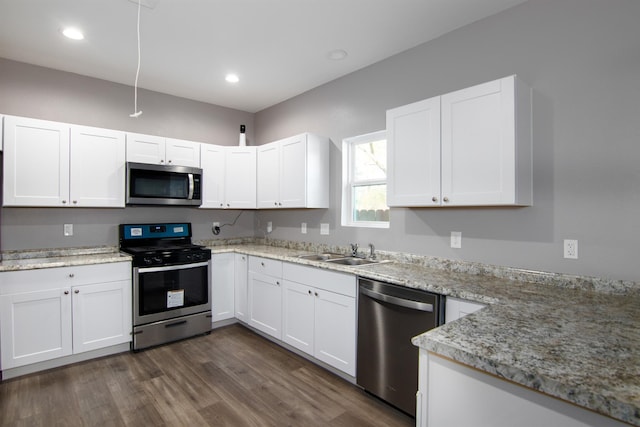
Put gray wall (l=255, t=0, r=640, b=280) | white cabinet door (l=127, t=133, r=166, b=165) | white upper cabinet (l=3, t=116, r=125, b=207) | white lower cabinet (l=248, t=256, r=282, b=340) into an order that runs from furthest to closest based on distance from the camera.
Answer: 1. white cabinet door (l=127, t=133, r=166, b=165)
2. white lower cabinet (l=248, t=256, r=282, b=340)
3. white upper cabinet (l=3, t=116, r=125, b=207)
4. gray wall (l=255, t=0, r=640, b=280)

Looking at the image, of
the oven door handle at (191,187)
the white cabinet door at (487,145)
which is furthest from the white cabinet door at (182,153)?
the white cabinet door at (487,145)

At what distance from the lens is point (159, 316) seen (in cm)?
329

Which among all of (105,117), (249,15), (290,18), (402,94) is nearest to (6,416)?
(105,117)

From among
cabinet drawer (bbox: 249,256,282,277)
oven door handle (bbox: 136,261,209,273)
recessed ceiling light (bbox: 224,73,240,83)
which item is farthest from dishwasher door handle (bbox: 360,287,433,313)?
recessed ceiling light (bbox: 224,73,240,83)

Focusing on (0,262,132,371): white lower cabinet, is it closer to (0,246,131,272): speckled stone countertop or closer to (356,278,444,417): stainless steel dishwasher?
(0,246,131,272): speckled stone countertop

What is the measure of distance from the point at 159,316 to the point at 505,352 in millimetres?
3163

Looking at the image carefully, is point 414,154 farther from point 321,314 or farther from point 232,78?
point 232,78

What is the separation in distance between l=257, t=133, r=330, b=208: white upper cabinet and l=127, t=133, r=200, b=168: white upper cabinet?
0.86 metres

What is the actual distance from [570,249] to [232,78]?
3264 millimetres

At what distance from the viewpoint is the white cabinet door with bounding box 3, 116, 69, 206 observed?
2816 millimetres

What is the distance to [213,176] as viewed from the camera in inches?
157

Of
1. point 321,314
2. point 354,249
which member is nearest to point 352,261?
point 354,249

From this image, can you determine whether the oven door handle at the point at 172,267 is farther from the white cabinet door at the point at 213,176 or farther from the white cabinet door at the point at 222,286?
the white cabinet door at the point at 213,176

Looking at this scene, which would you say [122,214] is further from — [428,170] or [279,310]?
[428,170]
